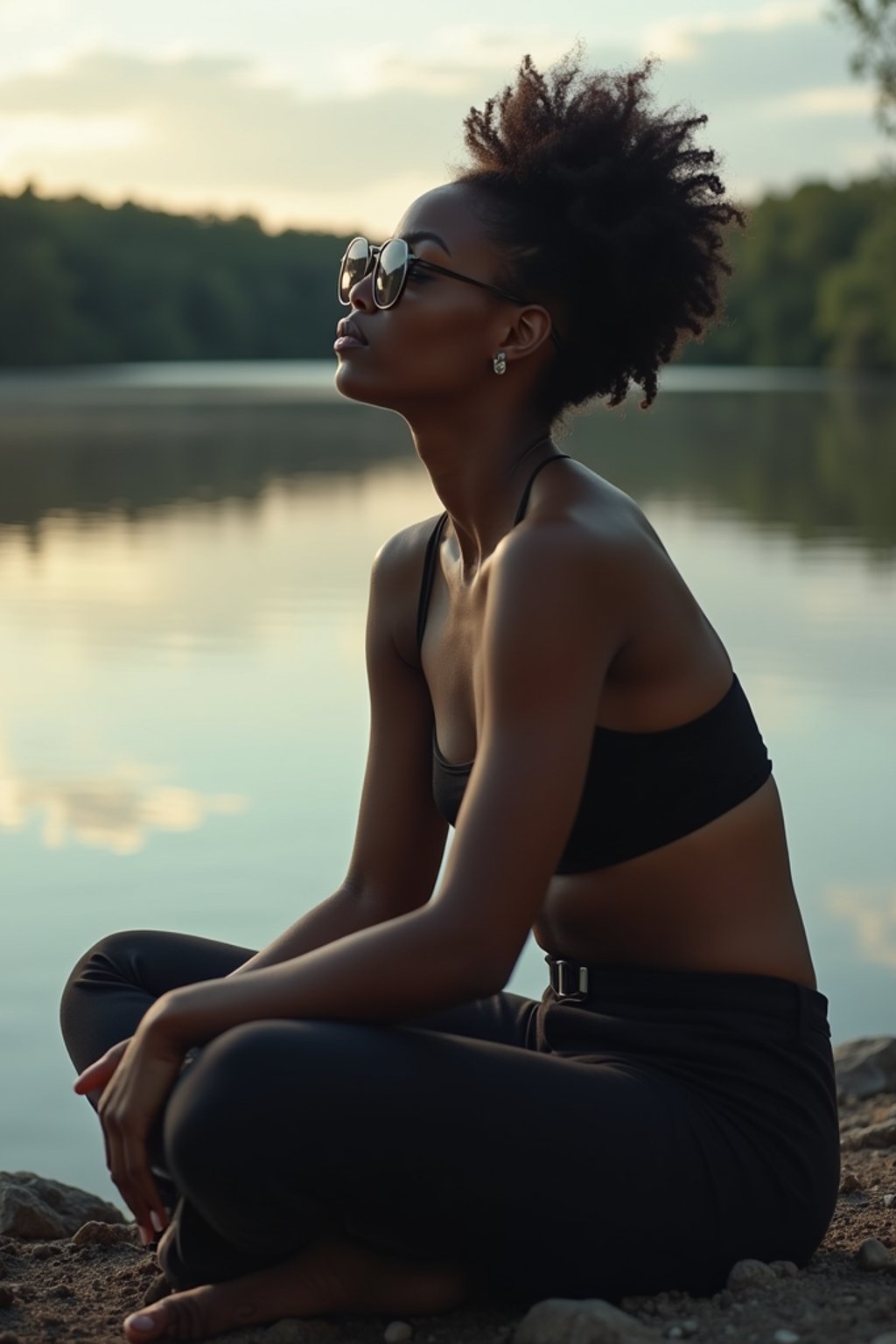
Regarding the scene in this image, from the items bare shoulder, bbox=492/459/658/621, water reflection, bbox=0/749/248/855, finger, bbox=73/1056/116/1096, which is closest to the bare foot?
finger, bbox=73/1056/116/1096

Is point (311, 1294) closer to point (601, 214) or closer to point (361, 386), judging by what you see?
point (361, 386)

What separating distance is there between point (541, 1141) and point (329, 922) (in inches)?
26.0

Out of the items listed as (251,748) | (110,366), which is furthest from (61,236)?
(251,748)

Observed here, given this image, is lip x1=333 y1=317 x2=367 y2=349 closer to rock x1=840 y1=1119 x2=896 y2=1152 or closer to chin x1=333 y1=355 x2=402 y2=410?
chin x1=333 y1=355 x2=402 y2=410

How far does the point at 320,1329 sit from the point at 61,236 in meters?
96.1

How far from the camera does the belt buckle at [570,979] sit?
2516 millimetres

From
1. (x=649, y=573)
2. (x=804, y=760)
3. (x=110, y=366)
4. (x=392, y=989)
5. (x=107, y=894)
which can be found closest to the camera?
(x=392, y=989)

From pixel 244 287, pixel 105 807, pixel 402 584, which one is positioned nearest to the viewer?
pixel 402 584

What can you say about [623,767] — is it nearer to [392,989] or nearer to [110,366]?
[392,989]

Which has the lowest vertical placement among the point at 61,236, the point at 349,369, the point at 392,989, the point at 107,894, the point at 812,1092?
the point at 107,894

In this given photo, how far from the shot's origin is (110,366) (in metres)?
87.4

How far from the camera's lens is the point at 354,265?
112 inches

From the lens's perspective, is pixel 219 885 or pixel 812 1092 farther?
pixel 219 885

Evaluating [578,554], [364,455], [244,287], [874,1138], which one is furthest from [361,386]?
[244,287]
